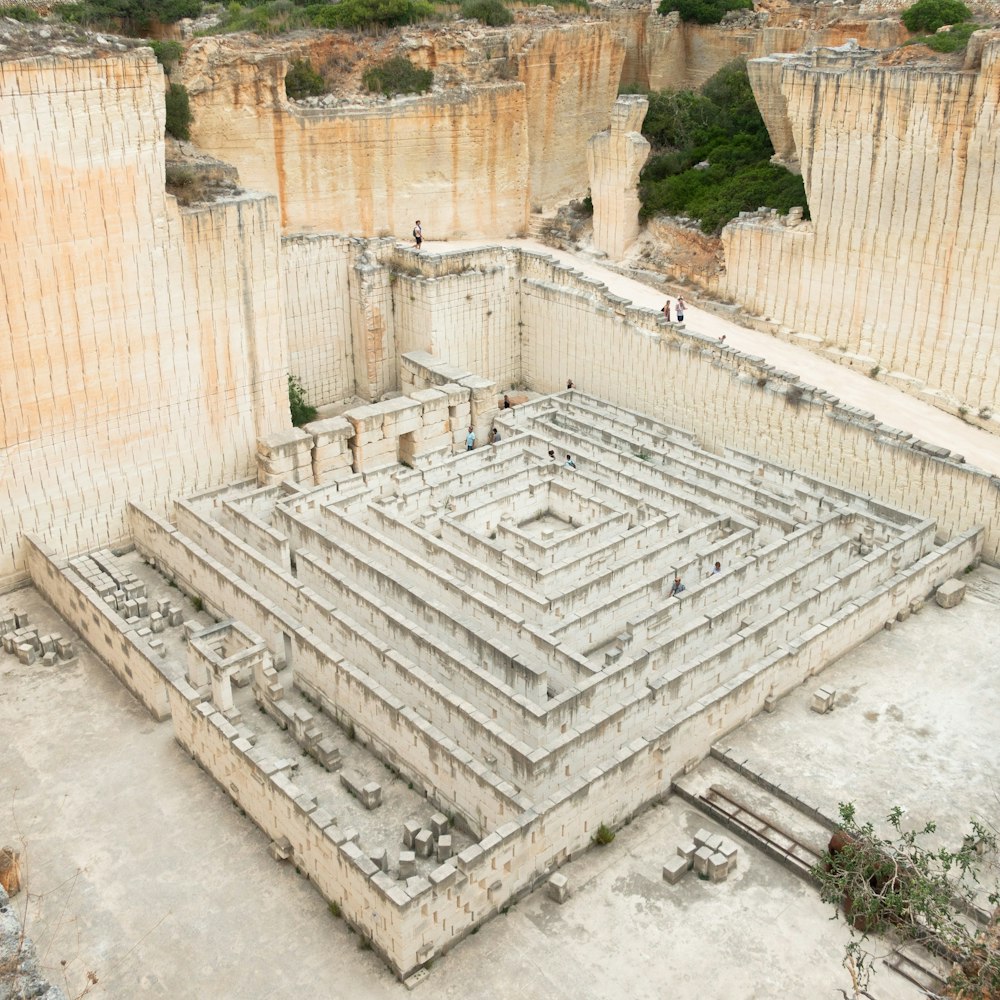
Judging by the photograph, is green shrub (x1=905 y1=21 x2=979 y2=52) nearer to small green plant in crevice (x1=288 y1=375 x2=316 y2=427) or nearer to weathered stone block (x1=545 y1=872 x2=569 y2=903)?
small green plant in crevice (x1=288 y1=375 x2=316 y2=427)

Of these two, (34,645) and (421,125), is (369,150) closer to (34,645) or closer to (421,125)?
(421,125)

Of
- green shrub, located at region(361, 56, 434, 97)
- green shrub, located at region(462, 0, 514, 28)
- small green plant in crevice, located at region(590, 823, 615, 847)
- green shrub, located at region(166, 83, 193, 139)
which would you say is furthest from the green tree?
green shrub, located at region(462, 0, 514, 28)

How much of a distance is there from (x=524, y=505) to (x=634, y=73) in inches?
714

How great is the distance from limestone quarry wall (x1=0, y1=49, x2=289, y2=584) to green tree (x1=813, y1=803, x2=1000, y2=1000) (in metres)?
12.0

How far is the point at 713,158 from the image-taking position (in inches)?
1002

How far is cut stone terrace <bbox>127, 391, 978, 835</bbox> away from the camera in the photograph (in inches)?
503

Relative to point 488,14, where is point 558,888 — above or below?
below

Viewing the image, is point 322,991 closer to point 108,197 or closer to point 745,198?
point 108,197

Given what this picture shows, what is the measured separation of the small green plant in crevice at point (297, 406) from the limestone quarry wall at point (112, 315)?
2080 mm

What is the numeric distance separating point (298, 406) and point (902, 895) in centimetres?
1456

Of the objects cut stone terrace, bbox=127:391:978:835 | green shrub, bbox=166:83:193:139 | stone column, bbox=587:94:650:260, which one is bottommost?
cut stone terrace, bbox=127:391:978:835

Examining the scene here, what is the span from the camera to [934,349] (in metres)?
19.5

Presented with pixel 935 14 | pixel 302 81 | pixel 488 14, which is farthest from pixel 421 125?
pixel 935 14

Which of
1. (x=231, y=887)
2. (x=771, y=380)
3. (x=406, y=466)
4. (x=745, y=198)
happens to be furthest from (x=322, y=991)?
(x=745, y=198)
